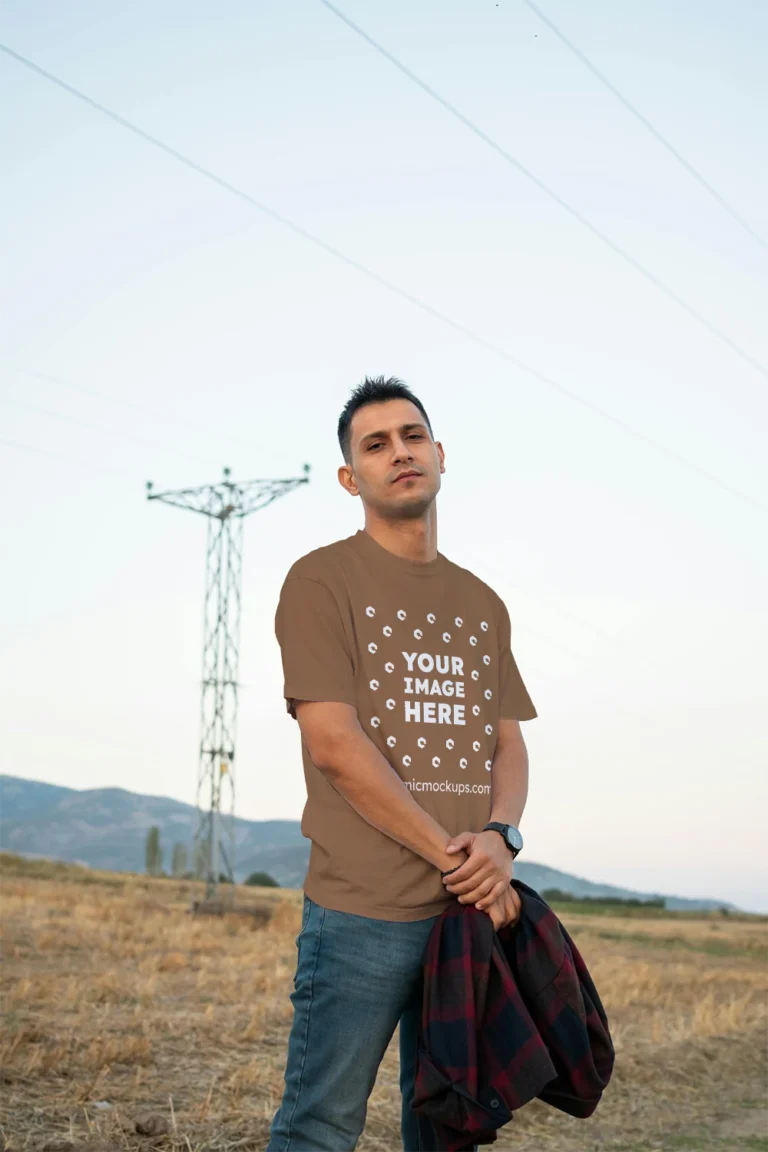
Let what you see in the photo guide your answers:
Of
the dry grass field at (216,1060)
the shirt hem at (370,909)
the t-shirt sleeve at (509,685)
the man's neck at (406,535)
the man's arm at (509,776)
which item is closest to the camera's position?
the shirt hem at (370,909)

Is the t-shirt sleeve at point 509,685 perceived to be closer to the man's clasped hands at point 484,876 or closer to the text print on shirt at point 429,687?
the text print on shirt at point 429,687

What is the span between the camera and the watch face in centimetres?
313

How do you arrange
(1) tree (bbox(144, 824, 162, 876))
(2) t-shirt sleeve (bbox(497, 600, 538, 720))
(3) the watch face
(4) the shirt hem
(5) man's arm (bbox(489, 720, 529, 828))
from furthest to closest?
(1) tree (bbox(144, 824, 162, 876)) < (2) t-shirt sleeve (bbox(497, 600, 538, 720)) < (5) man's arm (bbox(489, 720, 529, 828)) < (3) the watch face < (4) the shirt hem

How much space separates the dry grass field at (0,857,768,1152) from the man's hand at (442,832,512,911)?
260 cm

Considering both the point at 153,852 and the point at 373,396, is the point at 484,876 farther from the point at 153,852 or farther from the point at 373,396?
the point at 153,852

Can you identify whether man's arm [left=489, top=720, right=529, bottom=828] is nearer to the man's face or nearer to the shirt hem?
the shirt hem

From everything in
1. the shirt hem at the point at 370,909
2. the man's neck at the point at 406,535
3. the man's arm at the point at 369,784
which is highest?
the man's neck at the point at 406,535

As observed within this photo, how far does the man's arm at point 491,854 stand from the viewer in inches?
117

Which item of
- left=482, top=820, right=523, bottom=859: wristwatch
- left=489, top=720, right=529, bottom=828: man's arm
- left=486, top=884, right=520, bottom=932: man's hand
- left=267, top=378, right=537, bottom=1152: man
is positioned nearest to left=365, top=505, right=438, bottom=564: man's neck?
left=267, top=378, right=537, bottom=1152: man

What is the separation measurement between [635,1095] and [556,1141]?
1.13 m

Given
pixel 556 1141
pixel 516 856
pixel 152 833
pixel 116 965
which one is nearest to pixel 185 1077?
pixel 556 1141

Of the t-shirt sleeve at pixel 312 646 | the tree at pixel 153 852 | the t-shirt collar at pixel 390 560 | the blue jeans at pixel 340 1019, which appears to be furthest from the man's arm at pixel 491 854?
the tree at pixel 153 852

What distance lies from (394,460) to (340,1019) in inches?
58.3

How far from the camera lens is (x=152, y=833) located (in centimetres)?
5694
